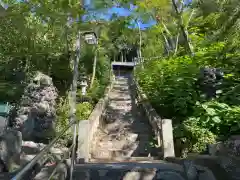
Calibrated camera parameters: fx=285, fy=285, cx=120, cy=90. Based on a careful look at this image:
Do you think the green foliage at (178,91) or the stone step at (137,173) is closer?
the stone step at (137,173)

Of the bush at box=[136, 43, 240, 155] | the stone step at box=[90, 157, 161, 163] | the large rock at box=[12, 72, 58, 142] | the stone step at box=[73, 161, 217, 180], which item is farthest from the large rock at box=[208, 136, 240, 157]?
the large rock at box=[12, 72, 58, 142]

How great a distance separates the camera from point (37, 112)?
8781 millimetres

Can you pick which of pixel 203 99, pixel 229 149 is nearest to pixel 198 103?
pixel 203 99

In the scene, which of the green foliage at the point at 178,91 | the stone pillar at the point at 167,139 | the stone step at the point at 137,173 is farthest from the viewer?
the green foliage at the point at 178,91

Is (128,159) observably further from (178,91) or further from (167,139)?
(178,91)

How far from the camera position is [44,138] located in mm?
8258

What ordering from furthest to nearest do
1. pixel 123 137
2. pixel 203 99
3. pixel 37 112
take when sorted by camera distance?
pixel 37 112 → pixel 123 137 → pixel 203 99

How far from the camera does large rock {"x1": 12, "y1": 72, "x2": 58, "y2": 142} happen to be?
8.30 m

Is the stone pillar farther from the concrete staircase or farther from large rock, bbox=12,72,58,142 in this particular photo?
large rock, bbox=12,72,58,142

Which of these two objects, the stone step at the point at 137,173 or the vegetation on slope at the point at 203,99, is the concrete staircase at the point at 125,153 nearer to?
the stone step at the point at 137,173

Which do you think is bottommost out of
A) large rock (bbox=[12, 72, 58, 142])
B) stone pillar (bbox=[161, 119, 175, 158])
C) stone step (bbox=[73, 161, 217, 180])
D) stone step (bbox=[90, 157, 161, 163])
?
stone step (bbox=[90, 157, 161, 163])

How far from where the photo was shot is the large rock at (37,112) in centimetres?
830

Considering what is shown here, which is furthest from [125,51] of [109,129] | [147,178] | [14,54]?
[147,178]

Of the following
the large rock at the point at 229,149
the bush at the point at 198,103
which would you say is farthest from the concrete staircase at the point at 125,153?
the bush at the point at 198,103
